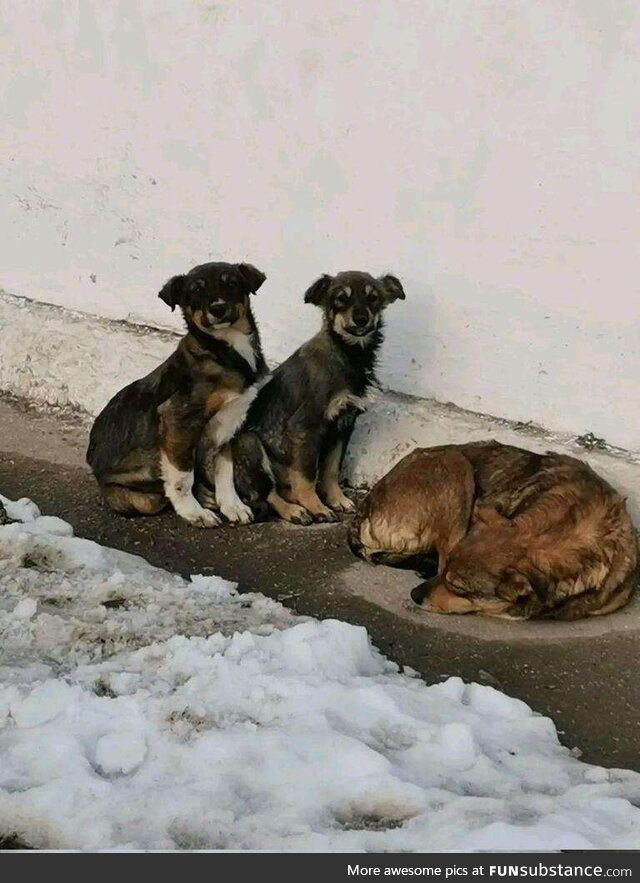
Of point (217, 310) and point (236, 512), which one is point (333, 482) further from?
point (217, 310)

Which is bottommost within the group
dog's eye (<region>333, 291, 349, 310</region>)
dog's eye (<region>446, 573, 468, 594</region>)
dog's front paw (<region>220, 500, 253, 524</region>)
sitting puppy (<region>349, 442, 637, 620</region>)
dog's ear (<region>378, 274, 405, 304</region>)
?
dog's front paw (<region>220, 500, 253, 524</region>)

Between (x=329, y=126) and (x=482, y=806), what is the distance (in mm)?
4148

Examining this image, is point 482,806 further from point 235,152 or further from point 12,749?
point 235,152

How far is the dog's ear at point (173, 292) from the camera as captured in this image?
6559mm

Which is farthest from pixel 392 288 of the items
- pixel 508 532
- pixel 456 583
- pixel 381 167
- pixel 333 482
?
pixel 456 583

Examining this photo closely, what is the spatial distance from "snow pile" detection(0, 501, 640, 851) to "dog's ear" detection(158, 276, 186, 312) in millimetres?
1846

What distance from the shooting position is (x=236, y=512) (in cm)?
679

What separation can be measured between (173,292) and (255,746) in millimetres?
3032

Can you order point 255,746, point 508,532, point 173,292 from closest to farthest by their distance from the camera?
point 255,746, point 508,532, point 173,292

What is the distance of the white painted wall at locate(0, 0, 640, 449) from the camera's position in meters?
6.15

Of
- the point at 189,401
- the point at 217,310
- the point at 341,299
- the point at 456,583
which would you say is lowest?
the point at 456,583

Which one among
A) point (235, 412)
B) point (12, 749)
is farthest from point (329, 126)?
point (12, 749)

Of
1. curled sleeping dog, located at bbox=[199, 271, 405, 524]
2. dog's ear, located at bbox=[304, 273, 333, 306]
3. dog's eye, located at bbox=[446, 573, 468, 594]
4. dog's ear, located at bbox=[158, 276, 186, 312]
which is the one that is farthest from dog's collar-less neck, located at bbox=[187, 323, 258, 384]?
dog's eye, located at bbox=[446, 573, 468, 594]

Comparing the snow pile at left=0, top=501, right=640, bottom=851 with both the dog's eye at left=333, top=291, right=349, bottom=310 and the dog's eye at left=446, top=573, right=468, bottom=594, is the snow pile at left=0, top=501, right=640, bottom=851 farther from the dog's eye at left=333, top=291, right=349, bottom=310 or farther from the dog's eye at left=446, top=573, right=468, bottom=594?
the dog's eye at left=333, top=291, right=349, bottom=310
